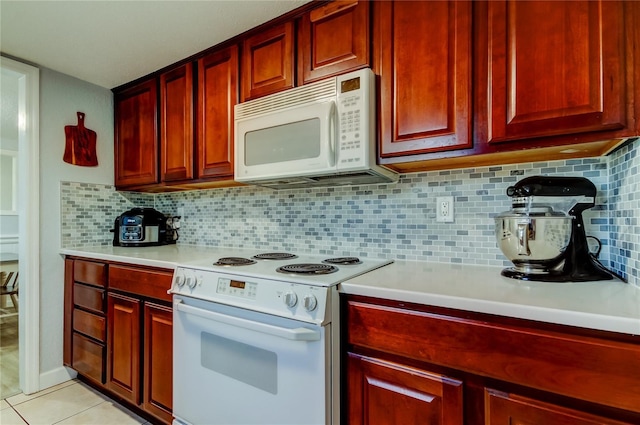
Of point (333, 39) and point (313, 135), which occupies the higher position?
point (333, 39)

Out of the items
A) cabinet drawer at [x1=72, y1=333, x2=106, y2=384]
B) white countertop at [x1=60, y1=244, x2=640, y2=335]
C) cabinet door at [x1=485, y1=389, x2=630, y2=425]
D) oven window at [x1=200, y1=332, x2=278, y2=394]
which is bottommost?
cabinet drawer at [x1=72, y1=333, x2=106, y2=384]

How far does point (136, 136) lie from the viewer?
231cm

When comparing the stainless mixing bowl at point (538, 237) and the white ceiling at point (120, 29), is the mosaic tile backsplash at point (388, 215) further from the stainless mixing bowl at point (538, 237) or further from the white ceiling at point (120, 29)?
the white ceiling at point (120, 29)

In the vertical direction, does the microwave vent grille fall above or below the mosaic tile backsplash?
above

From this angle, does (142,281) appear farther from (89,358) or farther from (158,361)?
(89,358)

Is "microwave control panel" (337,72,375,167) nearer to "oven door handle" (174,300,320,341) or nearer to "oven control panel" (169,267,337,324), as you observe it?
"oven control panel" (169,267,337,324)

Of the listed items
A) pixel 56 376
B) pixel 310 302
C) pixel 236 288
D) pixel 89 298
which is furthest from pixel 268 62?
pixel 56 376

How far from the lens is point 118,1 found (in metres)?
1.45

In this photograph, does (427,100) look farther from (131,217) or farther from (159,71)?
(131,217)

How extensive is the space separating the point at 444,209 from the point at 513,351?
751mm

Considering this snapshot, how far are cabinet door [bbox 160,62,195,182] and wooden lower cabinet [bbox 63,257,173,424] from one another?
670mm

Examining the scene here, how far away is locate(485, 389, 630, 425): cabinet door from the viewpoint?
0.74m

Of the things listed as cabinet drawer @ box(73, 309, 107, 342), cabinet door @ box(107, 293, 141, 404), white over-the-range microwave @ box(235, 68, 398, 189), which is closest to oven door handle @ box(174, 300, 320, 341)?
cabinet door @ box(107, 293, 141, 404)

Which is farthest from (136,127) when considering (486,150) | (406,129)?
(486,150)
